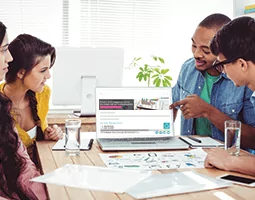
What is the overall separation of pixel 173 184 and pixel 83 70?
5.45 feet

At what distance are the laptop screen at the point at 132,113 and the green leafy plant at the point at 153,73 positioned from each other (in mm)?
1765

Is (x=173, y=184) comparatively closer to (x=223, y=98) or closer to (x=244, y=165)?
(x=244, y=165)

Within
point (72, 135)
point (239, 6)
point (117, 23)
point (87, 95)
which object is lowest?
point (72, 135)

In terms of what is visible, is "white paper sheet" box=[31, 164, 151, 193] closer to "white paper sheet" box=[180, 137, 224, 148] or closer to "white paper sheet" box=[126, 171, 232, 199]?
"white paper sheet" box=[126, 171, 232, 199]

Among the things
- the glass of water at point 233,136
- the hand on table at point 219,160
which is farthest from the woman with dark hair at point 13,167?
the glass of water at point 233,136

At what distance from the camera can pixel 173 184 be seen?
141 cm

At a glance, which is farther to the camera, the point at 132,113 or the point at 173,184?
the point at 132,113

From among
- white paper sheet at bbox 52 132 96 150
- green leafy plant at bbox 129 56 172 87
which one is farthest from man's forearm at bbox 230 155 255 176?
green leafy plant at bbox 129 56 172 87

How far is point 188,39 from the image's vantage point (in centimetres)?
427

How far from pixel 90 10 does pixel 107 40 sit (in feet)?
1.03

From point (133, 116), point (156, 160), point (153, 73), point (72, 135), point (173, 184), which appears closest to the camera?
point (173, 184)

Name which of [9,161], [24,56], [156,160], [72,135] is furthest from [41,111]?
[156,160]

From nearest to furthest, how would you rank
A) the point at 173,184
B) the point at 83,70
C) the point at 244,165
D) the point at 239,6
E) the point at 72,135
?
the point at 173,184 < the point at 244,165 < the point at 72,135 < the point at 83,70 < the point at 239,6

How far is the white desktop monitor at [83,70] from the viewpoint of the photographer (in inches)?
115
